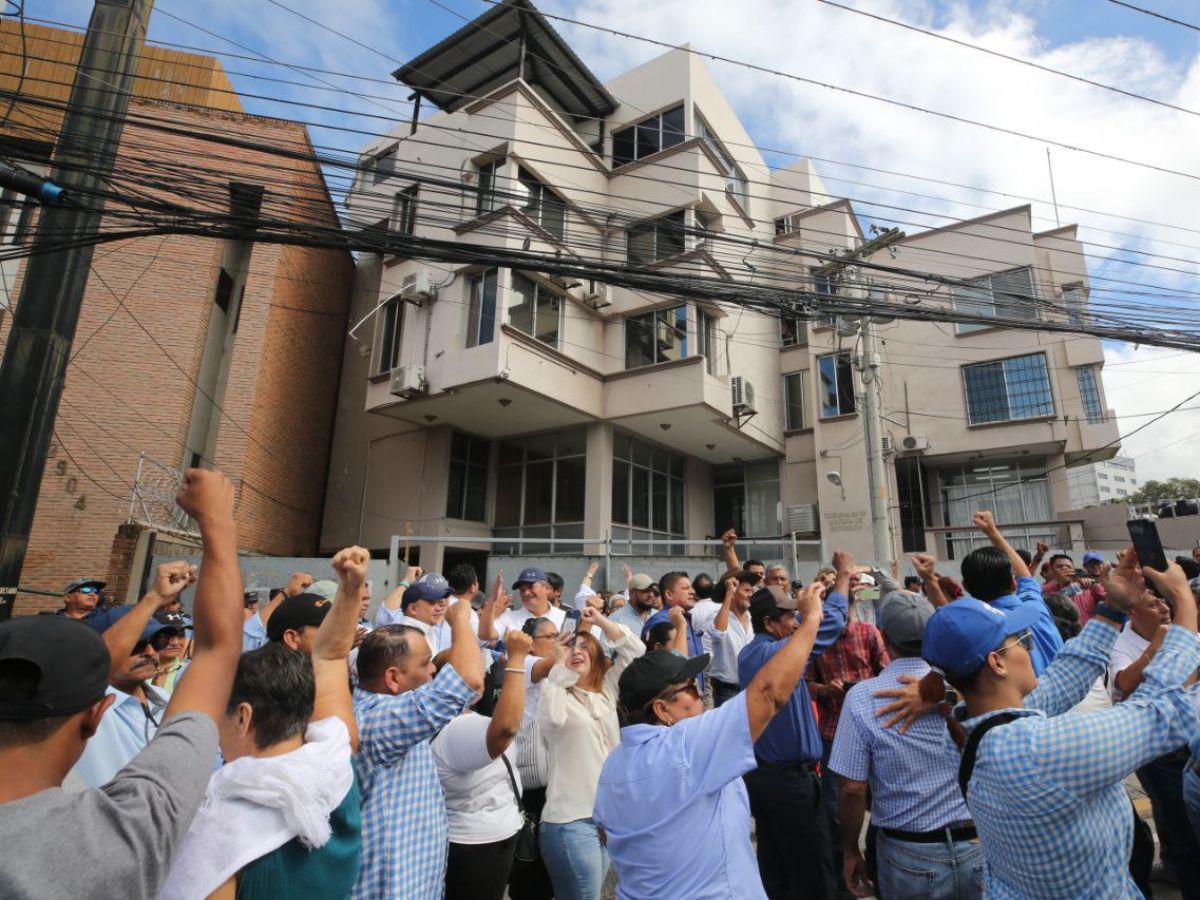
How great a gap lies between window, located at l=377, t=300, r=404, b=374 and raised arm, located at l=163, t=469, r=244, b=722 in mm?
15018

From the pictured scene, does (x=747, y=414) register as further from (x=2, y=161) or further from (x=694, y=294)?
(x=2, y=161)

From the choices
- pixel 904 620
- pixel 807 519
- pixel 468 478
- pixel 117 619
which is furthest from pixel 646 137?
pixel 117 619

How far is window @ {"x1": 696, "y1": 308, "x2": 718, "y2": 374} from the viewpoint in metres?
16.1

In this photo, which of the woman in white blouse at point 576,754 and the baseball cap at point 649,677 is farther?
the woman in white blouse at point 576,754

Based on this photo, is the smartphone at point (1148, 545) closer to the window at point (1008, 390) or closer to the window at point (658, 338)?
the window at point (658, 338)

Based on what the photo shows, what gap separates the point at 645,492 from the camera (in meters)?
17.3

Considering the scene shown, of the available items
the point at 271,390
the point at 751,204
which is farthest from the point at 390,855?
the point at 751,204

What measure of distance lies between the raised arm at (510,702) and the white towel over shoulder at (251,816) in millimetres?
789

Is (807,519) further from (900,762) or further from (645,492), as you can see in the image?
(900,762)

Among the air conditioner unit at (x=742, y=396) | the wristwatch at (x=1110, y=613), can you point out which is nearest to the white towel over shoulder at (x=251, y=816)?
the wristwatch at (x=1110, y=613)

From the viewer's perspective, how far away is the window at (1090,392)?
1623 centimetres

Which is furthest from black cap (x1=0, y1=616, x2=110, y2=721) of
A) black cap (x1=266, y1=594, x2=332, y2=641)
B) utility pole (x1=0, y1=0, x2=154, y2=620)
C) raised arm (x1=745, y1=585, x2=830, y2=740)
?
utility pole (x1=0, y1=0, x2=154, y2=620)

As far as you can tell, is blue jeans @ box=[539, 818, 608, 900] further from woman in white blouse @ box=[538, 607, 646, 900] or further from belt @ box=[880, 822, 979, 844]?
belt @ box=[880, 822, 979, 844]

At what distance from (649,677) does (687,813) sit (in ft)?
1.41
